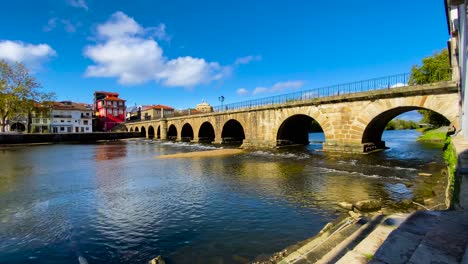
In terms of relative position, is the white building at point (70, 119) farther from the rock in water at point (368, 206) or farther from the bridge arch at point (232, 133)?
the rock in water at point (368, 206)

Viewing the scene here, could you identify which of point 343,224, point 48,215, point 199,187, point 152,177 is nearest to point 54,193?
point 48,215

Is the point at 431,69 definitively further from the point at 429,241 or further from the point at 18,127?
the point at 18,127

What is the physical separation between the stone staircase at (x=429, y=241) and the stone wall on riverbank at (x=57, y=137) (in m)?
58.8

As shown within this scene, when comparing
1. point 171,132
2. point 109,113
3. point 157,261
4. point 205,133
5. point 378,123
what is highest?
point 109,113

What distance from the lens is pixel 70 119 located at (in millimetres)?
72125

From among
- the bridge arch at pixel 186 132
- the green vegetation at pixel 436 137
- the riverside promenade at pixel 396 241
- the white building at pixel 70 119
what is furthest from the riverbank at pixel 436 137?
the white building at pixel 70 119

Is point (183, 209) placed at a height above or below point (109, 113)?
below

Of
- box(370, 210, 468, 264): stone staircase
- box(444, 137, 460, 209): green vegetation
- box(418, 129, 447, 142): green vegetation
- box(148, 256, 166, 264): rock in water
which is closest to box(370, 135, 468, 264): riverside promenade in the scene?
box(370, 210, 468, 264): stone staircase

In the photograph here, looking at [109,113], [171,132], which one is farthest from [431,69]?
[109,113]

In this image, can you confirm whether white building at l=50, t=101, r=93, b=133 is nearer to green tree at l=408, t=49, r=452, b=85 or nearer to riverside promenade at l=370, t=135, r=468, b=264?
green tree at l=408, t=49, r=452, b=85

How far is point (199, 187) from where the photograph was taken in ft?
34.3

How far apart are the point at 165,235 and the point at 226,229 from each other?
143cm

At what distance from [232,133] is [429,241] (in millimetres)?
35497

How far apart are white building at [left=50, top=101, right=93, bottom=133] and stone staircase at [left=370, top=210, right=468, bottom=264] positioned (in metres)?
82.5
